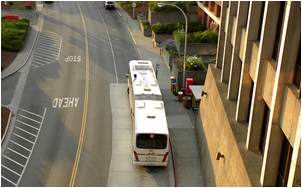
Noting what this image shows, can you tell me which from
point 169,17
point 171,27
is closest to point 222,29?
point 171,27

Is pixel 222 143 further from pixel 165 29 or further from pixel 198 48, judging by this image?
pixel 165 29

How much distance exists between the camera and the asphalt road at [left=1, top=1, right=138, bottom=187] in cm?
2278

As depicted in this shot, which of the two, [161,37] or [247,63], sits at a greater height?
[247,63]

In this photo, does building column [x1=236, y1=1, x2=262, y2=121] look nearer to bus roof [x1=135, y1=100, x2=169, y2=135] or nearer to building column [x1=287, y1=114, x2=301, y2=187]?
bus roof [x1=135, y1=100, x2=169, y2=135]

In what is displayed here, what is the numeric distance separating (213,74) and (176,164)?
6803 millimetres

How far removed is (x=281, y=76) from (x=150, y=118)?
11125 mm

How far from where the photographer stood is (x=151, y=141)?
21391mm

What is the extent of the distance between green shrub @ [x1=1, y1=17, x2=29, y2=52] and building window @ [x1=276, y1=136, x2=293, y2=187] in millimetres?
39061

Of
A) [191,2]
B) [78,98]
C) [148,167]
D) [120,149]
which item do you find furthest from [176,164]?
[191,2]

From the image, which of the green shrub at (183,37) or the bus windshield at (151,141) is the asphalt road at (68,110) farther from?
the green shrub at (183,37)

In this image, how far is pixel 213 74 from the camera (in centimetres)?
2431

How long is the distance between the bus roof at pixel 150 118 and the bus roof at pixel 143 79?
2168 millimetres

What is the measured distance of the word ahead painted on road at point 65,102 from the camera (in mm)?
31148

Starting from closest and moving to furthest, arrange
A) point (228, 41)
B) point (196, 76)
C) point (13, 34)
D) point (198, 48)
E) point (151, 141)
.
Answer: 1. point (151, 141)
2. point (228, 41)
3. point (196, 76)
4. point (198, 48)
5. point (13, 34)
